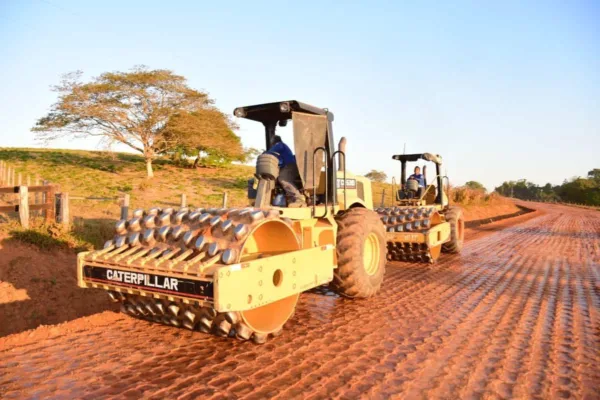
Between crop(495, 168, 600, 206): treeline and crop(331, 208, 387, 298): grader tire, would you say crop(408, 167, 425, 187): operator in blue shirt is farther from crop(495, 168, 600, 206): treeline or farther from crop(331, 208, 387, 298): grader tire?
crop(495, 168, 600, 206): treeline

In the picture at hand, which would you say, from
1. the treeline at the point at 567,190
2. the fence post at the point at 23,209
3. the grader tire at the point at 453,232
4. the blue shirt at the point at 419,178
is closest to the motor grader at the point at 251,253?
the grader tire at the point at 453,232

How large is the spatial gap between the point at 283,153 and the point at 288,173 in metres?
0.27

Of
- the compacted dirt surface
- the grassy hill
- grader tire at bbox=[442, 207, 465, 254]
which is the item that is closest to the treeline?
the grassy hill

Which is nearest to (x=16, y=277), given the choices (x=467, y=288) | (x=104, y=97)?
(x=467, y=288)

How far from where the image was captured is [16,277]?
785 cm

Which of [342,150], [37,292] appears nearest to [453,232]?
[342,150]

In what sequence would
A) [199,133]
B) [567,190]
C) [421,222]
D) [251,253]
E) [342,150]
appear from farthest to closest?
[567,190], [199,133], [421,222], [342,150], [251,253]

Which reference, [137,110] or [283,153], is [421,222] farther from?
[137,110]

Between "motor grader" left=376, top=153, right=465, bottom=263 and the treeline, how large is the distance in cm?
6224

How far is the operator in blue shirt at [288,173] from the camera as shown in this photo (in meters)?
5.59

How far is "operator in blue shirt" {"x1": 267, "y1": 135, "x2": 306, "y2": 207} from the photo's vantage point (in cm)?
559

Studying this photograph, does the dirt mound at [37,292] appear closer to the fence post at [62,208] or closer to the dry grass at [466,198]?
the fence post at [62,208]

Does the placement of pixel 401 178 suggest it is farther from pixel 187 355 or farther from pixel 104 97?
pixel 104 97

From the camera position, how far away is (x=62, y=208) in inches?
388
